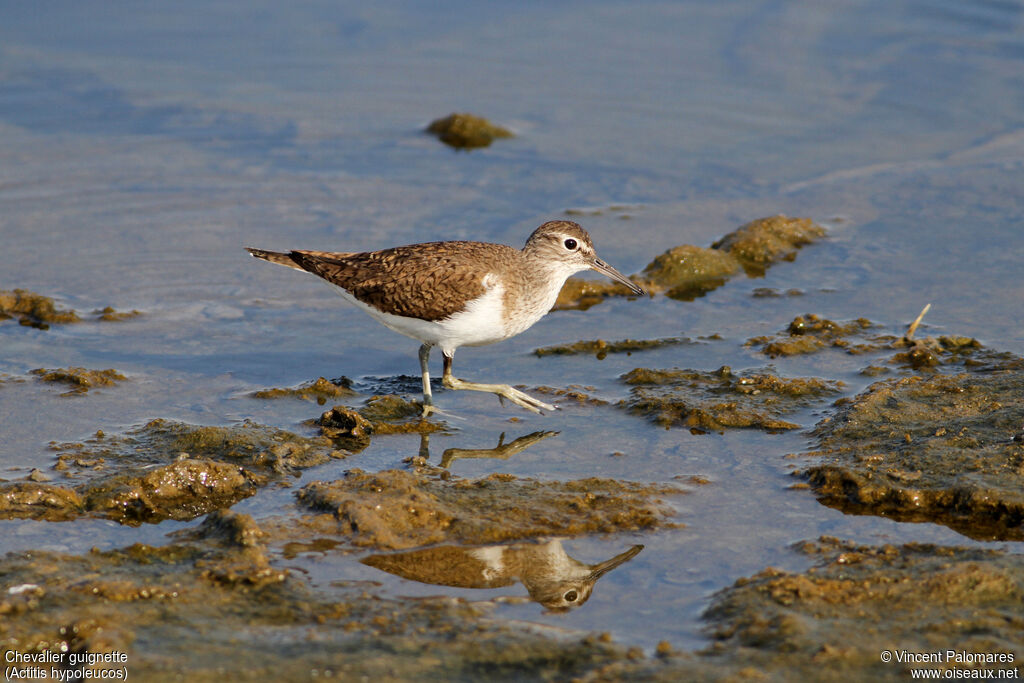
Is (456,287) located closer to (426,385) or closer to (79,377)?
(426,385)

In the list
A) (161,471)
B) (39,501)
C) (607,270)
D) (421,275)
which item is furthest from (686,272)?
(39,501)

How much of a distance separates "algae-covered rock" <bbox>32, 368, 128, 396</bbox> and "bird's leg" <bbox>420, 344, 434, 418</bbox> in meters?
2.17

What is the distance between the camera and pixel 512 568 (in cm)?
526

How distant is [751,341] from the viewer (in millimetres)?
8375

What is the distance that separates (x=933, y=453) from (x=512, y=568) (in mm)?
2651

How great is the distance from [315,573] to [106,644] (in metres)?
1.07

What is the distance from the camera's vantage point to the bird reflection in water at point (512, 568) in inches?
200

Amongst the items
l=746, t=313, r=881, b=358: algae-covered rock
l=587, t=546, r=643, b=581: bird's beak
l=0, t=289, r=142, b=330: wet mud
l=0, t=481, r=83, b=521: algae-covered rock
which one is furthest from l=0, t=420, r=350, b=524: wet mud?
l=746, t=313, r=881, b=358: algae-covered rock

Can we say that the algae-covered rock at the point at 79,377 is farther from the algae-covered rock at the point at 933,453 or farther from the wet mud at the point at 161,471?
the algae-covered rock at the point at 933,453

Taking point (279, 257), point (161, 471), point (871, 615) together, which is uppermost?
point (279, 257)

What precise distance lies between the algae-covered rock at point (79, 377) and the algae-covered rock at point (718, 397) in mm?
3683

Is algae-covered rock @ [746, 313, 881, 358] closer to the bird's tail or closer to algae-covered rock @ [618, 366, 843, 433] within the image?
algae-covered rock @ [618, 366, 843, 433]

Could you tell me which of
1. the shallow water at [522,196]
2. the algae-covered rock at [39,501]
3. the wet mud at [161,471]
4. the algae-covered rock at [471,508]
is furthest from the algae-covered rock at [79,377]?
the algae-covered rock at [471,508]

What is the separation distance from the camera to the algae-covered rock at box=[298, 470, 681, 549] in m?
5.49
